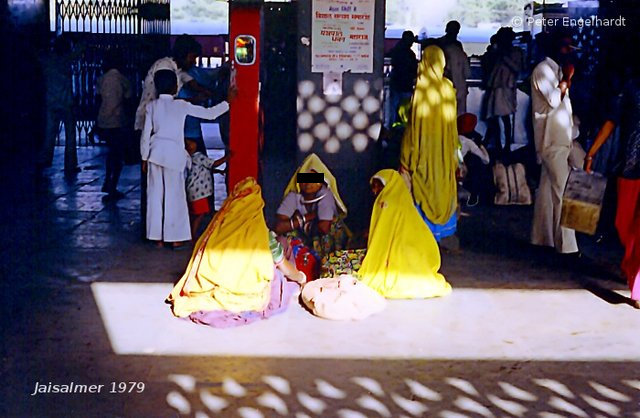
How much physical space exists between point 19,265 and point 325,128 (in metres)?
2.57

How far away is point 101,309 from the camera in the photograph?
5859mm

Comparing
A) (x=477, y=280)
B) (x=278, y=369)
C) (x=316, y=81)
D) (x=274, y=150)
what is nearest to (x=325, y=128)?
(x=316, y=81)

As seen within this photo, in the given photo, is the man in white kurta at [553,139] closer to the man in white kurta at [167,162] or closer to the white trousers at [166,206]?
the man in white kurta at [167,162]

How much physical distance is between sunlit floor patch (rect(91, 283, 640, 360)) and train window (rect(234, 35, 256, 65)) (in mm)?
1889

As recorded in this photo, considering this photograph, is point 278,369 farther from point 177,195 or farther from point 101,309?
point 177,195

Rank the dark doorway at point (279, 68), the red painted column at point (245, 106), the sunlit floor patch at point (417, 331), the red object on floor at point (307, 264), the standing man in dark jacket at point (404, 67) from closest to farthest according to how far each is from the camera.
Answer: the sunlit floor patch at point (417, 331), the red object on floor at point (307, 264), the red painted column at point (245, 106), the dark doorway at point (279, 68), the standing man in dark jacket at point (404, 67)

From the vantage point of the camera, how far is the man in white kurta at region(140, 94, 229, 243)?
278 inches

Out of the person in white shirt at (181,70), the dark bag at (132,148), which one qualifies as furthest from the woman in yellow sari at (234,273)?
the dark bag at (132,148)

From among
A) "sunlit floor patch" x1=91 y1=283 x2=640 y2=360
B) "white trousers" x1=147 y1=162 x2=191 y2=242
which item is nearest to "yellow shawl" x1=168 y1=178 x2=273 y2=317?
"sunlit floor patch" x1=91 y1=283 x2=640 y2=360

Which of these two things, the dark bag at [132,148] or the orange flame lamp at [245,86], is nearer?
the orange flame lamp at [245,86]

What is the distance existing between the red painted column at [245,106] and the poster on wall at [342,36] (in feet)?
1.78

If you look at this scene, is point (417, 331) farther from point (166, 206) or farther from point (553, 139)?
point (166, 206)

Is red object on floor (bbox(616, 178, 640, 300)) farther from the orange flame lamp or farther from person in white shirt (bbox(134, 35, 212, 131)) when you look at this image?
person in white shirt (bbox(134, 35, 212, 131))

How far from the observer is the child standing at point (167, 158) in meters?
7.04
